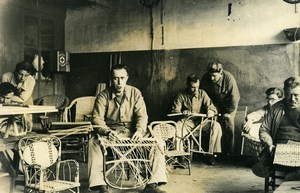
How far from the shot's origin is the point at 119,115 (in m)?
3.31

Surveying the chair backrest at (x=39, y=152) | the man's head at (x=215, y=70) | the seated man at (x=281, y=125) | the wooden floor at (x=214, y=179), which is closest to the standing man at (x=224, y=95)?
the man's head at (x=215, y=70)

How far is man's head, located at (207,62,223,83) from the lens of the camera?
4.09 metres

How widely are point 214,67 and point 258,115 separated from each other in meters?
0.83

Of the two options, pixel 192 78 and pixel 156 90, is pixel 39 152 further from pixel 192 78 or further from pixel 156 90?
pixel 192 78

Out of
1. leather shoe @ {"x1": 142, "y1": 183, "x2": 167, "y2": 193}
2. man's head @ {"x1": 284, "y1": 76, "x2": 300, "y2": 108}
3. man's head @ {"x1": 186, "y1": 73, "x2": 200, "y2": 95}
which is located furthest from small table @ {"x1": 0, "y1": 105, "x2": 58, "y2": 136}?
man's head @ {"x1": 284, "y1": 76, "x2": 300, "y2": 108}

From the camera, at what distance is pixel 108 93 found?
326 centimetres

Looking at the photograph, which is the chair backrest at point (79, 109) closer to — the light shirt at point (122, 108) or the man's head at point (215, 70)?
the light shirt at point (122, 108)

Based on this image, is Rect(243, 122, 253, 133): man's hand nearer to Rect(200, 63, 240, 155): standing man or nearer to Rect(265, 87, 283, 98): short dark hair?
Rect(265, 87, 283, 98): short dark hair

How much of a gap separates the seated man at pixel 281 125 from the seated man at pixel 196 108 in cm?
110

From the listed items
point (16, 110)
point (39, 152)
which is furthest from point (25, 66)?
point (39, 152)

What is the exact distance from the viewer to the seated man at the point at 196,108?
13.2 ft

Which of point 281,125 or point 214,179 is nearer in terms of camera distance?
point 281,125

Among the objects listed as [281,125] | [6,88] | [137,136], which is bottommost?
[137,136]

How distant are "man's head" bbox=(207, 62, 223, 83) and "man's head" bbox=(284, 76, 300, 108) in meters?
1.26
